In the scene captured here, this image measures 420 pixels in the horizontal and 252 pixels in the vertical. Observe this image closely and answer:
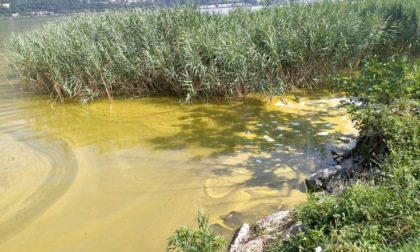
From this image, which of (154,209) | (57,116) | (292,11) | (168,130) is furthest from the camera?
(292,11)

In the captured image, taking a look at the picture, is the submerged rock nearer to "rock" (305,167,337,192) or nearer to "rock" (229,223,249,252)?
"rock" (229,223,249,252)

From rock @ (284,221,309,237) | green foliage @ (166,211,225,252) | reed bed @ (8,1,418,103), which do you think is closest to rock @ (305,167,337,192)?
rock @ (284,221,309,237)

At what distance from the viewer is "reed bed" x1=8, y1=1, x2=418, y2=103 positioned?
772cm

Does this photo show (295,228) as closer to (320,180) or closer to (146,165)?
(320,180)

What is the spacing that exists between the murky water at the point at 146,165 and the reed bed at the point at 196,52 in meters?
0.46

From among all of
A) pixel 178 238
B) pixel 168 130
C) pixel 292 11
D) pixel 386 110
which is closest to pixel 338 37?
pixel 292 11

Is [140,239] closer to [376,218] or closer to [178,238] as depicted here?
[178,238]

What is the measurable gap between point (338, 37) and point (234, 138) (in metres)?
3.73

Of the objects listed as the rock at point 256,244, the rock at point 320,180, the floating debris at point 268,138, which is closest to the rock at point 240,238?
the rock at point 256,244

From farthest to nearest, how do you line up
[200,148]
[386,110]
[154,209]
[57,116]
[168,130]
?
[57,116]
[168,130]
[200,148]
[154,209]
[386,110]

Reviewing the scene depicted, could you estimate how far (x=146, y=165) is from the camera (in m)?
5.39

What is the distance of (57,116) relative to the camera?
7.91m

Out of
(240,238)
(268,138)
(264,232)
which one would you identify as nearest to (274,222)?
(264,232)

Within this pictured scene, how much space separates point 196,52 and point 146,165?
124 inches
